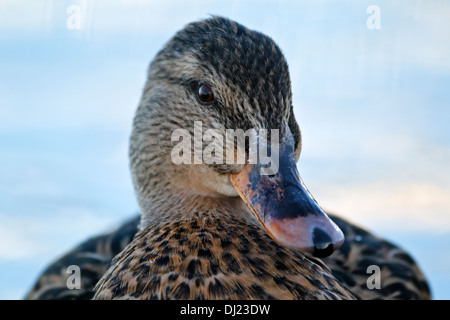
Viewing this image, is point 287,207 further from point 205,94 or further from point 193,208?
point 205,94

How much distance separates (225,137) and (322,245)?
809mm

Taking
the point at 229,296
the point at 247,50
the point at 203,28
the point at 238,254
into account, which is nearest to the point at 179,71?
the point at 203,28

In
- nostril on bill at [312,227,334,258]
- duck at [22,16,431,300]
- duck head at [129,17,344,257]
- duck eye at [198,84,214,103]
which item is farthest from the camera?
duck eye at [198,84,214,103]

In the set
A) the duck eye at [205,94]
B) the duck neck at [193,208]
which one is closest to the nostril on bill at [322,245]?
→ the duck neck at [193,208]

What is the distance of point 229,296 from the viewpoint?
9.09 ft

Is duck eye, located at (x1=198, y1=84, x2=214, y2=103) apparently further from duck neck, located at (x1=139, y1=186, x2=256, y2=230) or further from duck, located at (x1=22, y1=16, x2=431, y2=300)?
duck neck, located at (x1=139, y1=186, x2=256, y2=230)

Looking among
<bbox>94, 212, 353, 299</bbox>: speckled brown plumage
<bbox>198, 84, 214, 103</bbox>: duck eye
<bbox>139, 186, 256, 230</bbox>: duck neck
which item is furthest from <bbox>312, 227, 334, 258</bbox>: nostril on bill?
<bbox>198, 84, 214, 103</bbox>: duck eye

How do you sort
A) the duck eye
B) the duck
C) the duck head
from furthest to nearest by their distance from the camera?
the duck eye < the duck head < the duck

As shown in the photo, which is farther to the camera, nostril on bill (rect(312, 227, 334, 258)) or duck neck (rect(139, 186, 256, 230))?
duck neck (rect(139, 186, 256, 230))

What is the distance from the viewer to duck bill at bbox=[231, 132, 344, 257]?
2.74 meters

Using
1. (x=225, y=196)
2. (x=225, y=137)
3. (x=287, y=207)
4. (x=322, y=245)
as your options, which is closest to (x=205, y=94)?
(x=225, y=137)

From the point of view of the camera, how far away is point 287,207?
9.59 ft

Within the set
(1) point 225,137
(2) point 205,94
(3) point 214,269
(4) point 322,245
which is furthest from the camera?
(2) point 205,94

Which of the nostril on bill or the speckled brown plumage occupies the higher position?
the nostril on bill
